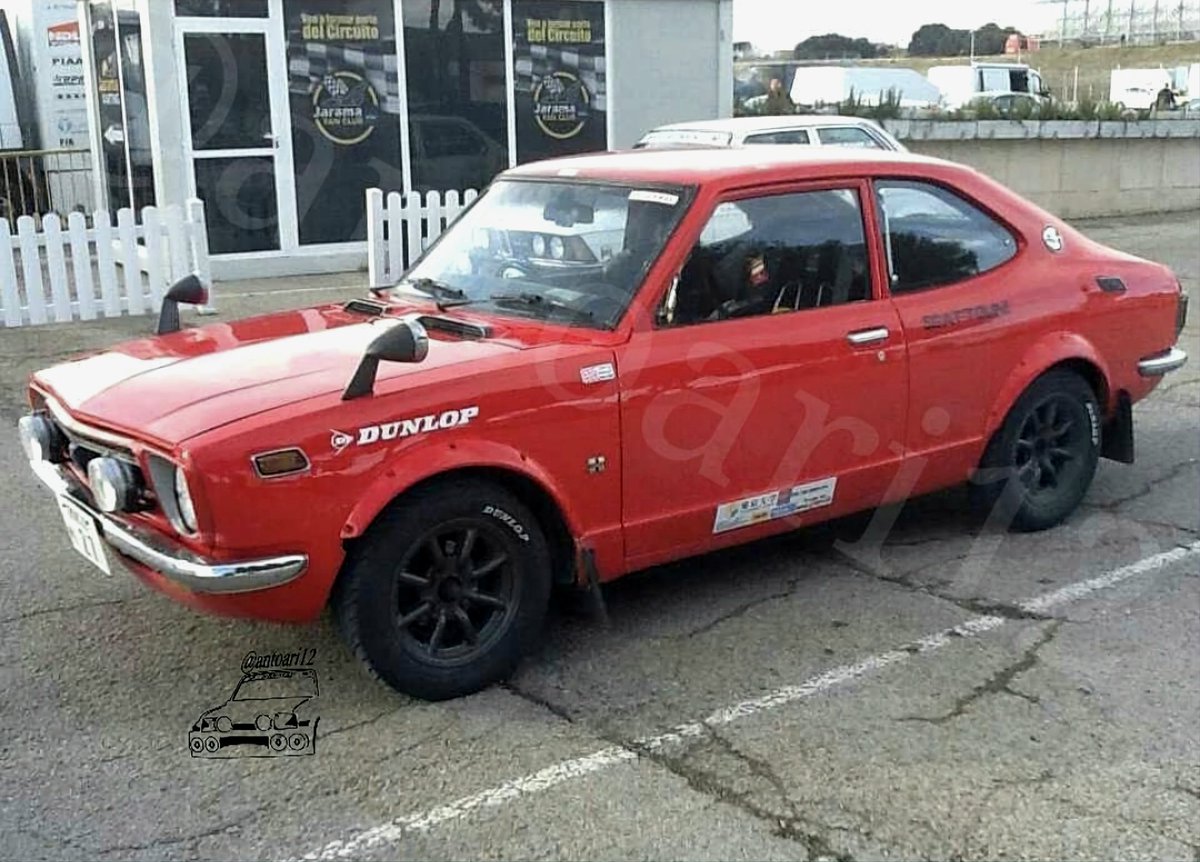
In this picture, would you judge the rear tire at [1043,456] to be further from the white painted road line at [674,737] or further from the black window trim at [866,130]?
the black window trim at [866,130]

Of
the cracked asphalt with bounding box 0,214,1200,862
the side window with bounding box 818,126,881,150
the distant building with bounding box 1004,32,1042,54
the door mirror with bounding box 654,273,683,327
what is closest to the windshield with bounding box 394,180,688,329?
the door mirror with bounding box 654,273,683,327

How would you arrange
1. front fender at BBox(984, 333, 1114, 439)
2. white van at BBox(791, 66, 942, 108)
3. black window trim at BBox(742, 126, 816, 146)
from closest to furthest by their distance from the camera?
front fender at BBox(984, 333, 1114, 439)
black window trim at BBox(742, 126, 816, 146)
white van at BBox(791, 66, 942, 108)

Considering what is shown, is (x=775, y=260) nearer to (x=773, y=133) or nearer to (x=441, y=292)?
(x=441, y=292)

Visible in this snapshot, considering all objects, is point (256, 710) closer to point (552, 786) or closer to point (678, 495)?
point (552, 786)

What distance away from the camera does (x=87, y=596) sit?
5055 mm

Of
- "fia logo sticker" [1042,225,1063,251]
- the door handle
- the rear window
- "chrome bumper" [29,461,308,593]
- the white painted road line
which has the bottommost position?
the white painted road line

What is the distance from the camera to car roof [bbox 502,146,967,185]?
4875 mm

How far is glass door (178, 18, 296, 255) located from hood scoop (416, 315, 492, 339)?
8760 mm

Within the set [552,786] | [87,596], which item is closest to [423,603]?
[552,786]

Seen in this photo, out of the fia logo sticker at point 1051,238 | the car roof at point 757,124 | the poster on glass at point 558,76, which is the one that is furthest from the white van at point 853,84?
the fia logo sticker at point 1051,238

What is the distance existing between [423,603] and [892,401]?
2.06 metres

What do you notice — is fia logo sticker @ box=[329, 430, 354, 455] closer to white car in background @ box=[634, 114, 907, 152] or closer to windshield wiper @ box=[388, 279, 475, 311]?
windshield wiper @ box=[388, 279, 475, 311]

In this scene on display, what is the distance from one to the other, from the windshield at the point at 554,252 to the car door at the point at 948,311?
3.43ft

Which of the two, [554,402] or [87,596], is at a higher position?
[554,402]
